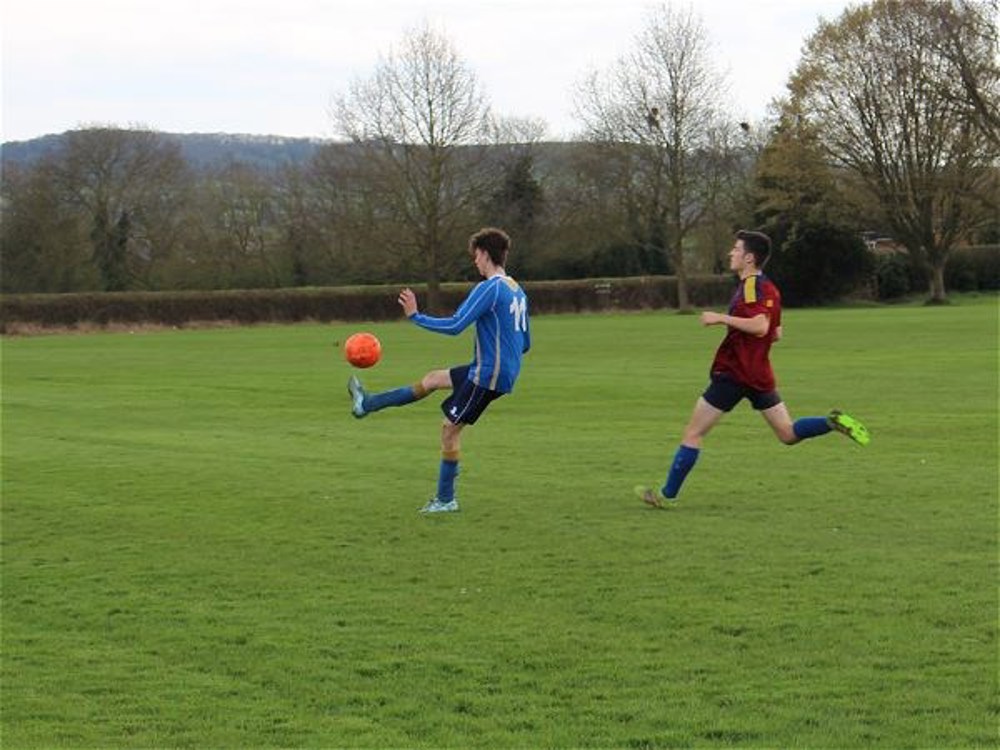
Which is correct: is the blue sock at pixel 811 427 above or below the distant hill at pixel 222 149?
below

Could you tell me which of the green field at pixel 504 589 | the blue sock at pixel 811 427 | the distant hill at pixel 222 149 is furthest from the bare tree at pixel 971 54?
the blue sock at pixel 811 427

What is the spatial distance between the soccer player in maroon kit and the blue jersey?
145cm

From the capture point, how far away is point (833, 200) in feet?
251

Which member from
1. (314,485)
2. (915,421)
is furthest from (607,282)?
(314,485)

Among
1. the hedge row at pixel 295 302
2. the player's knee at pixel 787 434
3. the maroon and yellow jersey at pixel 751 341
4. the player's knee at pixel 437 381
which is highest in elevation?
the maroon and yellow jersey at pixel 751 341

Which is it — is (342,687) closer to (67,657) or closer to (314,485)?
(67,657)

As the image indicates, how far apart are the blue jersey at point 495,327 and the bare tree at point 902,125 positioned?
6788cm

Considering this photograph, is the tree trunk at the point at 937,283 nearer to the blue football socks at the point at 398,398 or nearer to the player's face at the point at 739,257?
the player's face at the point at 739,257

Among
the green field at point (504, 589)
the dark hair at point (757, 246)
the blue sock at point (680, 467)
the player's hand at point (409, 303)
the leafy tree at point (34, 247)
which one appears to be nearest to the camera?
the green field at point (504, 589)

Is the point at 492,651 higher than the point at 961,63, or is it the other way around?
the point at 961,63

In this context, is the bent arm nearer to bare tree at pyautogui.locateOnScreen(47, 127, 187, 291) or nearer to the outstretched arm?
the outstretched arm

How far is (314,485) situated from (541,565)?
4859 millimetres

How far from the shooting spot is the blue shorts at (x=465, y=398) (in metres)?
11.4

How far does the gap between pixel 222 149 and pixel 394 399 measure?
103m
